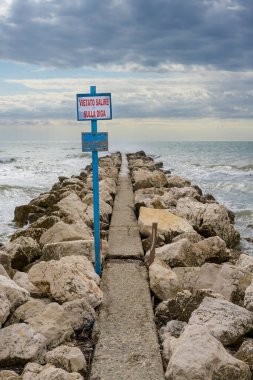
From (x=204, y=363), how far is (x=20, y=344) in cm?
136

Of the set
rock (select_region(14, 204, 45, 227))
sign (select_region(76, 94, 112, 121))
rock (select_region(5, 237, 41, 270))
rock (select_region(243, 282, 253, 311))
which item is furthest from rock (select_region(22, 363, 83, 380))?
rock (select_region(14, 204, 45, 227))

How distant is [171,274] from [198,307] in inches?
37.9

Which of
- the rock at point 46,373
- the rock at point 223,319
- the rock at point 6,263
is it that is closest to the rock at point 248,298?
the rock at point 223,319

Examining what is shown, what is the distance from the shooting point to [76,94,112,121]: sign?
5.01m

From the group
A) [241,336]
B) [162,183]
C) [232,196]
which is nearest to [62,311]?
[241,336]

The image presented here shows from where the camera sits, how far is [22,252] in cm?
599

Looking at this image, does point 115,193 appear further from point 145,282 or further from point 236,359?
point 236,359

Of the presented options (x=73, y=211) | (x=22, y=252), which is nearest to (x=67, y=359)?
(x=22, y=252)

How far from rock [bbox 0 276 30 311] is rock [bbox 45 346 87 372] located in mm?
718

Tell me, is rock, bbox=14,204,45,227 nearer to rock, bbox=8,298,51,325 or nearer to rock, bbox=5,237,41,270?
rock, bbox=5,237,41,270

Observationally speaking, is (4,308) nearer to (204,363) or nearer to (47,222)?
(204,363)

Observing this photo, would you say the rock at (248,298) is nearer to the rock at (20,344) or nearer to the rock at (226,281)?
the rock at (226,281)

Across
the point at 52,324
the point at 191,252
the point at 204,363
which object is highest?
the point at 204,363

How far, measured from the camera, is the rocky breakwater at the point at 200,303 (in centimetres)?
314
